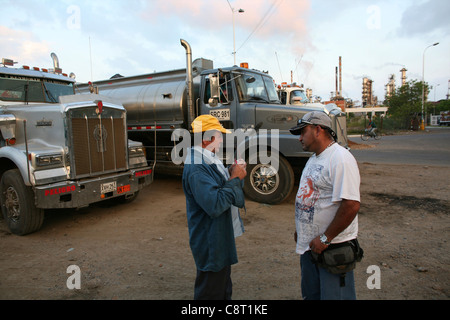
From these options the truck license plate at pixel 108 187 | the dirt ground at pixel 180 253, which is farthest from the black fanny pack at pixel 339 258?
the truck license plate at pixel 108 187

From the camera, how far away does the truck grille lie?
5.00 meters

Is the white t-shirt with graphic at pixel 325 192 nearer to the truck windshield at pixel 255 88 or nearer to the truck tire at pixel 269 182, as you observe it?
the truck tire at pixel 269 182

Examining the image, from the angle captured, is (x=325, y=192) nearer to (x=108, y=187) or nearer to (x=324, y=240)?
(x=324, y=240)

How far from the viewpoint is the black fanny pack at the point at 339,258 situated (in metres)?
1.94

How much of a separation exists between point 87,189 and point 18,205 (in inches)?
42.9

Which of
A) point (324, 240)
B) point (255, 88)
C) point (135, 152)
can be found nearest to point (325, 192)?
point (324, 240)

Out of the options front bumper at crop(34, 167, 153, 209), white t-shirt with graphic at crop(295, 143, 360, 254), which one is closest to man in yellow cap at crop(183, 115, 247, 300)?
white t-shirt with graphic at crop(295, 143, 360, 254)

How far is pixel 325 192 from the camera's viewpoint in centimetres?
203
